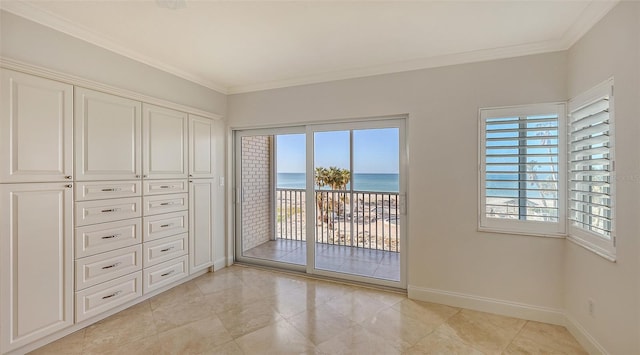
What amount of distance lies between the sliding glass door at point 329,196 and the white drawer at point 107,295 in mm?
1515

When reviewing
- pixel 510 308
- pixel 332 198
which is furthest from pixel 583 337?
pixel 332 198

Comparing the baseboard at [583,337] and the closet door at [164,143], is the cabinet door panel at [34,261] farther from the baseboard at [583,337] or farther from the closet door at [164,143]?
the baseboard at [583,337]

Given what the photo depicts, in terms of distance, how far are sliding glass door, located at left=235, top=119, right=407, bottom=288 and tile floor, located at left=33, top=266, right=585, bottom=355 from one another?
590mm

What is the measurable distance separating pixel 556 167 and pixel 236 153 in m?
3.78

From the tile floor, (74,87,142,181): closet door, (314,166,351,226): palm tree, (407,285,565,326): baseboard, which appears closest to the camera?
the tile floor

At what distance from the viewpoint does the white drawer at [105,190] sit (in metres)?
2.26

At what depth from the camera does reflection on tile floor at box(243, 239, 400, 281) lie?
130 inches

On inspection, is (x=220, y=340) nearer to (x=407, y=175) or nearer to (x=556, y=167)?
(x=407, y=175)

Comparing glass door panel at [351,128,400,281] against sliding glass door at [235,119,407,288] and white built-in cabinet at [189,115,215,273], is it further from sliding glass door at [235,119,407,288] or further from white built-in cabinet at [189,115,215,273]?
white built-in cabinet at [189,115,215,273]

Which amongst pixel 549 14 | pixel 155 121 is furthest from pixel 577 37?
pixel 155 121

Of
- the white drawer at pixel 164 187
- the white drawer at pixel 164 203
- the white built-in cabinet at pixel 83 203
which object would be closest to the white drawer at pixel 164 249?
the white built-in cabinet at pixel 83 203

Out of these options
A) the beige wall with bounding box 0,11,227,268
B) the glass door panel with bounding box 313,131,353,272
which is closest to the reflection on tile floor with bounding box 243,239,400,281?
the glass door panel with bounding box 313,131,353,272

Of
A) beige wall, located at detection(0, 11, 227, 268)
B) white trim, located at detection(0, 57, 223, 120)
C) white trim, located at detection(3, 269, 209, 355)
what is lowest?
white trim, located at detection(3, 269, 209, 355)

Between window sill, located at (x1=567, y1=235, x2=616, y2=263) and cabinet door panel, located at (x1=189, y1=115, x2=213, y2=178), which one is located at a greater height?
cabinet door panel, located at (x1=189, y1=115, x2=213, y2=178)
